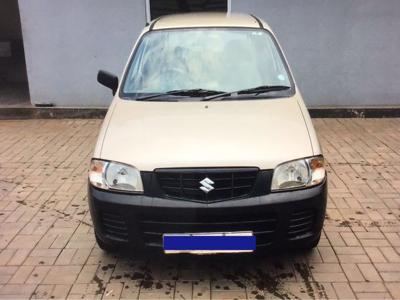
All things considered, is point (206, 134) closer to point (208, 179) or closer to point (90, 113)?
point (208, 179)

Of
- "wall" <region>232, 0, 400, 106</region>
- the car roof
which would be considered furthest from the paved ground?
"wall" <region>232, 0, 400, 106</region>

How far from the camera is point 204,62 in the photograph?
14.1ft

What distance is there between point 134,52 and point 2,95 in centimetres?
580

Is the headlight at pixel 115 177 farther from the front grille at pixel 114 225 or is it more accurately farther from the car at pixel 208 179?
the front grille at pixel 114 225

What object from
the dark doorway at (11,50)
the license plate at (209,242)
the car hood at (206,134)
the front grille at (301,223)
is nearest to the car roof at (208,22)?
the car hood at (206,134)

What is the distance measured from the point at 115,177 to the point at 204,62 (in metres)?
1.55

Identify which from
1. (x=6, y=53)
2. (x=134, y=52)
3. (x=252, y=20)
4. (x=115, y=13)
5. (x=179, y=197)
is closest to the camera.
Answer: (x=179, y=197)

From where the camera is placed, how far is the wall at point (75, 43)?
7.81m

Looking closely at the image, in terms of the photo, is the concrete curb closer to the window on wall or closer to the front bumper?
the window on wall

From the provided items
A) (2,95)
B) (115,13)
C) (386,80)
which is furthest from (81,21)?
(386,80)

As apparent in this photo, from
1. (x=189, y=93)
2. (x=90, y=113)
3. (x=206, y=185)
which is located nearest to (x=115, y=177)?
(x=206, y=185)

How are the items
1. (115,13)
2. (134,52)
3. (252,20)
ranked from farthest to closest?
(115,13)
(252,20)
(134,52)

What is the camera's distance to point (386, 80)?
8008mm

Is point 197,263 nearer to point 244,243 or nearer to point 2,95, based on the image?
point 244,243
